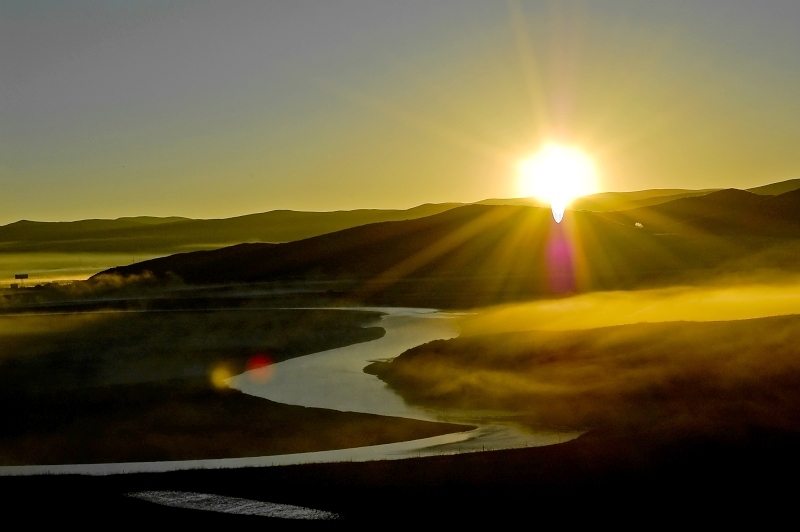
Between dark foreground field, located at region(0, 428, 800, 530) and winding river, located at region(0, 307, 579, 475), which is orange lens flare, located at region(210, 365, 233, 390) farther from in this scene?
dark foreground field, located at region(0, 428, 800, 530)

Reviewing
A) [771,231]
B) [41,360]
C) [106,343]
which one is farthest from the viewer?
[771,231]

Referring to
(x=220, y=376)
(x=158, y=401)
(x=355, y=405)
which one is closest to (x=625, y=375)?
(x=355, y=405)

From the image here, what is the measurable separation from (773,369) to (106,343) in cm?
4590

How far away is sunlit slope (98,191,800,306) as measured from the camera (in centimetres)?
12438

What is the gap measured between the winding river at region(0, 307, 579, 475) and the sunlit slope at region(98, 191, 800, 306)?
Result: 4212 cm

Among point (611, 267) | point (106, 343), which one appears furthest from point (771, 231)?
point (106, 343)

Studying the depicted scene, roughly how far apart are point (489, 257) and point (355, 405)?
387 ft

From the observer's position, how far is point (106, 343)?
69.4 metres

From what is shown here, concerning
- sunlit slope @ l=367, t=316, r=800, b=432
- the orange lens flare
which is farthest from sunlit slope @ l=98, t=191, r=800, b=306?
sunlit slope @ l=367, t=316, r=800, b=432

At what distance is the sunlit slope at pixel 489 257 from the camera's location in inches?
4897

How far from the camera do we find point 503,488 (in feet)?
77.9

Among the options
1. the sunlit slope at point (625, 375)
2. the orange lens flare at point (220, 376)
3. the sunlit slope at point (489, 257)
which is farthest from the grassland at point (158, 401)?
the sunlit slope at point (489, 257)

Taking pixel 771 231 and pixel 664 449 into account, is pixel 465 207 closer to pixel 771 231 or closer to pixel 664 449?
pixel 771 231

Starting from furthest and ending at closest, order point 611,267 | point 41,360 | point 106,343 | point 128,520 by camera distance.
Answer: point 611,267 < point 106,343 < point 41,360 < point 128,520
